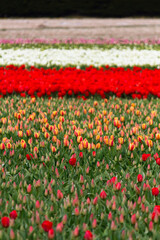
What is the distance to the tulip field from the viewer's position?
2199 mm

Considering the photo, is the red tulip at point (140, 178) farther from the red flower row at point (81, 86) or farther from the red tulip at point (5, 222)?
the red flower row at point (81, 86)

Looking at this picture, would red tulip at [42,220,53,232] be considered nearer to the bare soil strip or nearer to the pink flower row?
the pink flower row

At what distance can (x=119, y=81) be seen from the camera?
6770mm

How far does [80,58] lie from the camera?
10.4 metres

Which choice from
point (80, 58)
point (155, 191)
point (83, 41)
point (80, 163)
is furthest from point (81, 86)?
point (83, 41)

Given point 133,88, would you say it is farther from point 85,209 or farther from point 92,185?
point 85,209

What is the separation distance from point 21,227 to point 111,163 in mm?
1420

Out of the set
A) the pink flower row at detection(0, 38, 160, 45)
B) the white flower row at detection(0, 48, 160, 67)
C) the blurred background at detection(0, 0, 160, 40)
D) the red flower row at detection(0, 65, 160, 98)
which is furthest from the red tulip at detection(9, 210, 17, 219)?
the blurred background at detection(0, 0, 160, 40)

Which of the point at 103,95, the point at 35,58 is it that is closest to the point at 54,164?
the point at 103,95

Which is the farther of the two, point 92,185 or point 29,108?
point 29,108
